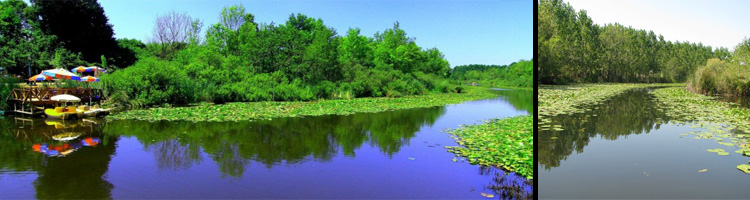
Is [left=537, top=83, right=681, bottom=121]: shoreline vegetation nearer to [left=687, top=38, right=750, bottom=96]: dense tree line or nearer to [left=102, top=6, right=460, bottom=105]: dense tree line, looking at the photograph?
[left=687, top=38, right=750, bottom=96]: dense tree line

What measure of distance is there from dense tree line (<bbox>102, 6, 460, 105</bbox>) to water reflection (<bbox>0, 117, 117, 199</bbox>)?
455 cm

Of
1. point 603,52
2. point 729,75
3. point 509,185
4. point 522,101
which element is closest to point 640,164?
point 509,185

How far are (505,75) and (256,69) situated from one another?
142 feet

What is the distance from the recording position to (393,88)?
2248cm

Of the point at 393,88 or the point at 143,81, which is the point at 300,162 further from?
the point at 393,88

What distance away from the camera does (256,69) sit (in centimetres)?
1927

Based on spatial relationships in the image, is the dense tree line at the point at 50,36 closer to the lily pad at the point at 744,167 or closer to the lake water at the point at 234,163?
the lake water at the point at 234,163

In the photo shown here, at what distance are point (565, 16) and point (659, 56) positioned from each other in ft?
67.5

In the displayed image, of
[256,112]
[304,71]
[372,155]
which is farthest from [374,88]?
[372,155]

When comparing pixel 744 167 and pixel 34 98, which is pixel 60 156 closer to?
pixel 34 98

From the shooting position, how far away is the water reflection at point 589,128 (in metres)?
6.98

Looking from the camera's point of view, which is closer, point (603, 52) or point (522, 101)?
point (522, 101)

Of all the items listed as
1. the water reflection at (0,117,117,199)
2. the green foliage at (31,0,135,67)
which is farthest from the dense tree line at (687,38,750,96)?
the green foliage at (31,0,135,67)

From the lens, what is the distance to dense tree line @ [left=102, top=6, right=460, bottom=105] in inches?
566
